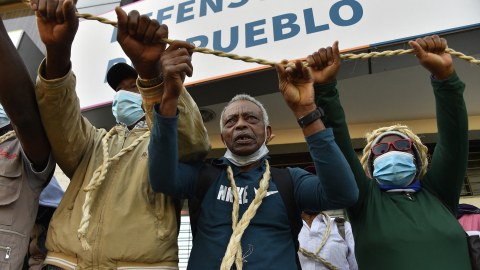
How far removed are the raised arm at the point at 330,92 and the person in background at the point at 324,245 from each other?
3.82ft

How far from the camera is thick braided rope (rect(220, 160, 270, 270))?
4.47ft

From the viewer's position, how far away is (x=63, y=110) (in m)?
1.52

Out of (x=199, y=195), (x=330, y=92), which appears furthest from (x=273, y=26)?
(x=199, y=195)

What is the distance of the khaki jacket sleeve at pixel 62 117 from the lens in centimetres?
147

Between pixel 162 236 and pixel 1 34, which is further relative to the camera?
pixel 162 236

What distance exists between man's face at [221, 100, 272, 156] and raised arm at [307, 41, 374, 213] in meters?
0.35

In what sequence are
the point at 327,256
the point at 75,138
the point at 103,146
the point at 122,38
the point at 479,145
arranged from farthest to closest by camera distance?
the point at 479,145 → the point at 327,256 → the point at 103,146 → the point at 75,138 → the point at 122,38

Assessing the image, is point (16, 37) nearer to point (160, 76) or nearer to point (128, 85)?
point (128, 85)

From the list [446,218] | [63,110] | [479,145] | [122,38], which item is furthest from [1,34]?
[479,145]

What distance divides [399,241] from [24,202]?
6.45ft

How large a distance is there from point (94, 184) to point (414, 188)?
1.87m

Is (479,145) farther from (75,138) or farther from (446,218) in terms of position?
(75,138)

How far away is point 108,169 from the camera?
1724 mm

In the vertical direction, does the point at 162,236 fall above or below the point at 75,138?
below
